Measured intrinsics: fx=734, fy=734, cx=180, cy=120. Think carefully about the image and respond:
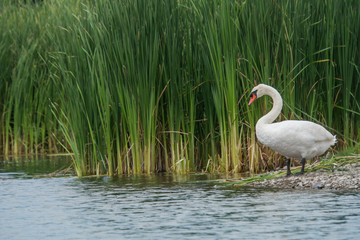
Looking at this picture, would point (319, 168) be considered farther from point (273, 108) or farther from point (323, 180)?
point (273, 108)

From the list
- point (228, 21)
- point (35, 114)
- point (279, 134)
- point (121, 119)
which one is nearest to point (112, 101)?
point (121, 119)

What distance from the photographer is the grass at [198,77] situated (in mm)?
11961

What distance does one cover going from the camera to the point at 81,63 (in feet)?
40.9

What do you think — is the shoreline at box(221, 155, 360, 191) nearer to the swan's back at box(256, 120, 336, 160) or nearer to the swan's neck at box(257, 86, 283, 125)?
the swan's back at box(256, 120, 336, 160)

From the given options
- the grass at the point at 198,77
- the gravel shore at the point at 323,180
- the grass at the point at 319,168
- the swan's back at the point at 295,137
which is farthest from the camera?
the grass at the point at 198,77

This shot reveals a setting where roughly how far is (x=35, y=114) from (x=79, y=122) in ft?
21.3

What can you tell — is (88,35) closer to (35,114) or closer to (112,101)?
(112,101)

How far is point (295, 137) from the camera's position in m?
10.3

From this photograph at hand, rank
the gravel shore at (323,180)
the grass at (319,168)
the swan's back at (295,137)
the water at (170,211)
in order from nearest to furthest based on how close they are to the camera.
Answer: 1. the water at (170,211)
2. the gravel shore at (323,180)
3. the swan's back at (295,137)
4. the grass at (319,168)

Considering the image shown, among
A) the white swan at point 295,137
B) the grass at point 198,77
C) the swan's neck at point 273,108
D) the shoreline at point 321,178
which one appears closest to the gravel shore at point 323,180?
the shoreline at point 321,178

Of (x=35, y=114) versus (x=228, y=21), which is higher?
(x=228, y=21)

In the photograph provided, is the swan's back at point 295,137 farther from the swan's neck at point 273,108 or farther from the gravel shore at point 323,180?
the gravel shore at point 323,180

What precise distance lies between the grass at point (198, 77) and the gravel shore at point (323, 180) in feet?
4.11

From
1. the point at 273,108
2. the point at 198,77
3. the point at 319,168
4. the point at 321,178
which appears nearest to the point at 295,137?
the point at 321,178
